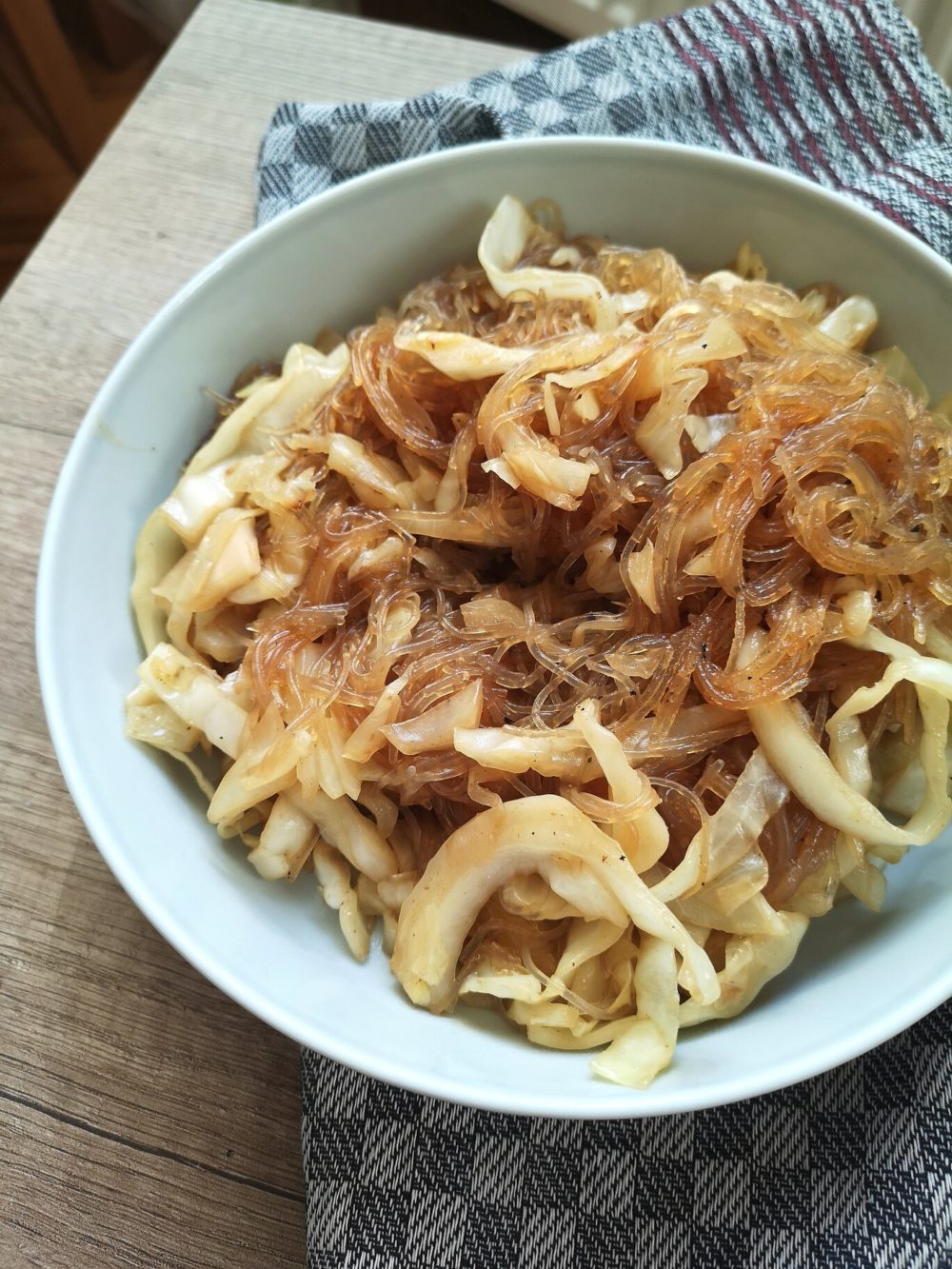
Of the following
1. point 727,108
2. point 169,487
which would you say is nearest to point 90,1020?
point 169,487

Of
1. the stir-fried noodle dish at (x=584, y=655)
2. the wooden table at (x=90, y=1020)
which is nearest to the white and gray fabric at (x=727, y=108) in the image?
the wooden table at (x=90, y=1020)

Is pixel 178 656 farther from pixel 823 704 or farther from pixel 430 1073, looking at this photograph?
pixel 823 704

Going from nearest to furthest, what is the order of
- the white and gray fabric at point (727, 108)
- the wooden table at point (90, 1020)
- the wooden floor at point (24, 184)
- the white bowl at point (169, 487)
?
the white bowl at point (169, 487), the wooden table at point (90, 1020), the white and gray fabric at point (727, 108), the wooden floor at point (24, 184)

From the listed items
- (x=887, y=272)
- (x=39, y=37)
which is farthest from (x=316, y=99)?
(x=39, y=37)

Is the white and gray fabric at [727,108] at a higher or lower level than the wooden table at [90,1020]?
higher

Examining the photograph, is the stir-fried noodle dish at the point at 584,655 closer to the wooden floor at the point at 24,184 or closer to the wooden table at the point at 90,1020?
the wooden table at the point at 90,1020

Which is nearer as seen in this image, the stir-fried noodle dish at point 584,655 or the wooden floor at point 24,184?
the stir-fried noodle dish at point 584,655

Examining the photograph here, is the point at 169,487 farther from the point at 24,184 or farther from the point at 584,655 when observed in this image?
the point at 24,184
